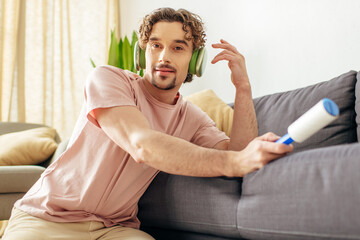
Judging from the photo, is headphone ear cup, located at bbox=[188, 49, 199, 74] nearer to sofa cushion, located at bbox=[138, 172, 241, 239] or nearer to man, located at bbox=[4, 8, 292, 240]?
man, located at bbox=[4, 8, 292, 240]

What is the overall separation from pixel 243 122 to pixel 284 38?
106cm

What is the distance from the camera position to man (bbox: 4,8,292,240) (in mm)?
888

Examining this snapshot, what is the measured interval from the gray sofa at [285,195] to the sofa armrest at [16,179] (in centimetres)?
121

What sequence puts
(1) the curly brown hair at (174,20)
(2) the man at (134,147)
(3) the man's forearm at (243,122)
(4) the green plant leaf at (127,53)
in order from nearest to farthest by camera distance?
(2) the man at (134,147) → (3) the man's forearm at (243,122) → (1) the curly brown hair at (174,20) → (4) the green plant leaf at (127,53)

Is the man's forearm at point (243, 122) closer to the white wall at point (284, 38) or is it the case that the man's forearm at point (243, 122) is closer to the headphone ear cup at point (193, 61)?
the headphone ear cup at point (193, 61)

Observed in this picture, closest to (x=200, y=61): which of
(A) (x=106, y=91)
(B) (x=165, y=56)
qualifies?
(B) (x=165, y=56)

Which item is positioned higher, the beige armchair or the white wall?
the white wall

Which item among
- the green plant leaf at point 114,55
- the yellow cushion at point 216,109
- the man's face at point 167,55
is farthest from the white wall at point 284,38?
the man's face at point 167,55

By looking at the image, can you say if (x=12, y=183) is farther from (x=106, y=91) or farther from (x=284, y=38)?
(x=284, y=38)

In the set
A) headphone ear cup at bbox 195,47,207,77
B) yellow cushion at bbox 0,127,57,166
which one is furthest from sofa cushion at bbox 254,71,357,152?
yellow cushion at bbox 0,127,57,166

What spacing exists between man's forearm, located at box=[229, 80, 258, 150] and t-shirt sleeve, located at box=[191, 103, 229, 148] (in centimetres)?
7

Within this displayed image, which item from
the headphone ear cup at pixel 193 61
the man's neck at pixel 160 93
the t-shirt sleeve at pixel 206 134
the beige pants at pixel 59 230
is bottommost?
the beige pants at pixel 59 230

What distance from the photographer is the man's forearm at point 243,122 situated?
1249 mm

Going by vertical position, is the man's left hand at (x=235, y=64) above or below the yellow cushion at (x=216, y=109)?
above
